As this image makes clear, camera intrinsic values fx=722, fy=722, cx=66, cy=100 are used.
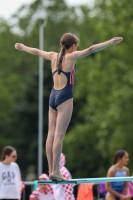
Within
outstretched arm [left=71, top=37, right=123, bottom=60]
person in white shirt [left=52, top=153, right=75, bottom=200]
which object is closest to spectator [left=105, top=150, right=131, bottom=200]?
person in white shirt [left=52, top=153, right=75, bottom=200]

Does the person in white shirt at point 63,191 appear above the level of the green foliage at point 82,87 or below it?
below

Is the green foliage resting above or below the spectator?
above

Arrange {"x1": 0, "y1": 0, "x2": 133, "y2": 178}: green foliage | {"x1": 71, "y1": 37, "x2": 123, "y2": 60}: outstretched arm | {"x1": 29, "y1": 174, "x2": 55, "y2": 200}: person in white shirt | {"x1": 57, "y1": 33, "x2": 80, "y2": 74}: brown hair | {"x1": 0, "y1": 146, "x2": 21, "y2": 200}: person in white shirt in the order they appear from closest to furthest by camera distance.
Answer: {"x1": 71, "y1": 37, "x2": 123, "y2": 60}: outstretched arm < {"x1": 57, "y1": 33, "x2": 80, "y2": 74}: brown hair < {"x1": 29, "y1": 174, "x2": 55, "y2": 200}: person in white shirt < {"x1": 0, "y1": 146, "x2": 21, "y2": 200}: person in white shirt < {"x1": 0, "y1": 0, "x2": 133, "y2": 178}: green foliage

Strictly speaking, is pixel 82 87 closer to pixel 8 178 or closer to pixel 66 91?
pixel 8 178

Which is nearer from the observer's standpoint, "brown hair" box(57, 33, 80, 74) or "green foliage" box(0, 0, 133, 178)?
"brown hair" box(57, 33, 80, 74)

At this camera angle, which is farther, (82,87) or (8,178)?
(82,87)

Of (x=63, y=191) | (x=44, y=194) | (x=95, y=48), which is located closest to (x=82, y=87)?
(x=44, y=194)

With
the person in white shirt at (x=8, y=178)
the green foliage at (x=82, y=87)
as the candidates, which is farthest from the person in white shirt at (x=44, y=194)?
the green foliage at (x=82, y=87)

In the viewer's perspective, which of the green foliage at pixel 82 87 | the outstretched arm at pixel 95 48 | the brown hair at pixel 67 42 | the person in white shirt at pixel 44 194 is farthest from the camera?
the green foliage at pixel 82 87

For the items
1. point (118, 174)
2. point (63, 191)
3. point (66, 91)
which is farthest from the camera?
point (118, 174)

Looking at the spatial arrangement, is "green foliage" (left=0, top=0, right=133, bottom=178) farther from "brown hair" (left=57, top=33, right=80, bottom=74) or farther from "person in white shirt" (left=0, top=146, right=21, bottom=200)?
"brown hair" (left=57, top=33, right=80, bottom=74)

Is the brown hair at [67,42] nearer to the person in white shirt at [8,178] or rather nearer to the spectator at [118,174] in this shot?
the spectator at [118,174]

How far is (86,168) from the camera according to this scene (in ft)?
160

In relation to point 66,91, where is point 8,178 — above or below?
below
